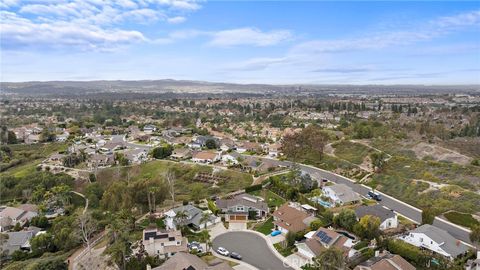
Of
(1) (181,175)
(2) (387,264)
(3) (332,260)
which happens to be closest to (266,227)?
(3) (332,260)

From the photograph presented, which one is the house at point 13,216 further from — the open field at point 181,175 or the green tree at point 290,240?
the green tree at point 290,240

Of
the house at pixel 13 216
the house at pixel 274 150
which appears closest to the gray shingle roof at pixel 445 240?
the house at pixel 274 150

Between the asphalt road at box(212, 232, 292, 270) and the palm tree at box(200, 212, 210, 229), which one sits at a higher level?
the palm tree at box(200, 212, 210, 229)

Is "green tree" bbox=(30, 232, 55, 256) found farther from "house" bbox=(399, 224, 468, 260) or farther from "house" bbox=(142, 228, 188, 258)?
"house" bbox=(399, 224, 468, 260)

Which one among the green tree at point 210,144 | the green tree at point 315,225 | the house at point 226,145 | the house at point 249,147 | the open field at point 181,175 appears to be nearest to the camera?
the green tree at point 315,225

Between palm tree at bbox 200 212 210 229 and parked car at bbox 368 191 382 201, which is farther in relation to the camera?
parked car at bbox 368 191 382 201

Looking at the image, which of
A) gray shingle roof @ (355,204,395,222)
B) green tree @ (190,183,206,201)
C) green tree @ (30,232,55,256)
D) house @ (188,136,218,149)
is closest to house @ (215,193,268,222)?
green tree @ (190,183,206,201)

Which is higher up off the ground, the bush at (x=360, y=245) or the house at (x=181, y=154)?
the bush at (x=360, y=245)
